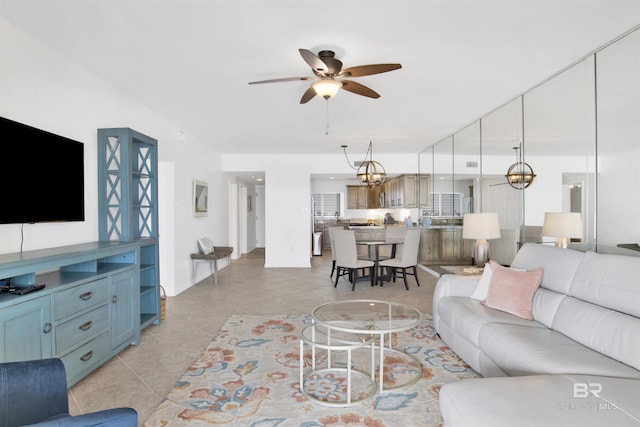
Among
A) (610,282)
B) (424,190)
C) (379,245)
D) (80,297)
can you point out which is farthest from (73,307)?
(424,190)

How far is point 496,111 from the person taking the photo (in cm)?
454

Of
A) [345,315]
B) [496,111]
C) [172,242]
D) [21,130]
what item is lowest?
[345,315]

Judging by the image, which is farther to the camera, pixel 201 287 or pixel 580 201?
pixel 201 287

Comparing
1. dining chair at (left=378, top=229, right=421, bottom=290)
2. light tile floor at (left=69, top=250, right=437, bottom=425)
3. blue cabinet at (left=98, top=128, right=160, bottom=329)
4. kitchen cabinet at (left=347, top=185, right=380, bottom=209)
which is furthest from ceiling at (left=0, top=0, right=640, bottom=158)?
kitchen cabinet at (left=347, top=185, right=380, bottom=209)

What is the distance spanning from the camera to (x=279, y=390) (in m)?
2.40

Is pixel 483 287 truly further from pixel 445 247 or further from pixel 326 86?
pixel 445 247

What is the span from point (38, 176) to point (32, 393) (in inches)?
70.1

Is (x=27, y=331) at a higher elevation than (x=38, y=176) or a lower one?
lower

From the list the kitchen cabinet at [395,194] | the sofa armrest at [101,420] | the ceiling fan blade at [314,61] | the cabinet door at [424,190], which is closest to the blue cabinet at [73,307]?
the sofa armrest at [101,420]

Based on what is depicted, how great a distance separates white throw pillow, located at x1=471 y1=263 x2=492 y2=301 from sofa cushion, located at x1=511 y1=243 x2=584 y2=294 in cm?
27

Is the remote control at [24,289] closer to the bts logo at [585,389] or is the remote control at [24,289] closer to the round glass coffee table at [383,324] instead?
the round glass coffee table at [383,324]

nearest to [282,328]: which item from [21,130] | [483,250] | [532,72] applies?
[483,250]

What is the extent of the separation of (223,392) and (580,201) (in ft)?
11.2

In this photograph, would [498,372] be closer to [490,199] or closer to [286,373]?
[286,373]
